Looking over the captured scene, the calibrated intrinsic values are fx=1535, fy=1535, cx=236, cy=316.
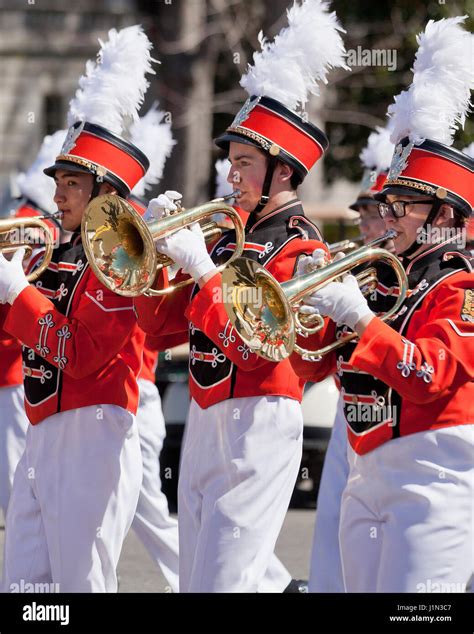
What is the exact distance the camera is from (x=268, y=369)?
5422mm

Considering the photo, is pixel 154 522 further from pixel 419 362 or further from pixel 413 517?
pixel 419 362

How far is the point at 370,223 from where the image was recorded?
814 centimetres

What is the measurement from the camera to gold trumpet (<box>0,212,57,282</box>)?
231 inches

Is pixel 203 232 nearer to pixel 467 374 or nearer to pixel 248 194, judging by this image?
pixel 248 194

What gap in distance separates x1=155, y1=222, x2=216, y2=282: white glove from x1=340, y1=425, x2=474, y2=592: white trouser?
87 centimetres

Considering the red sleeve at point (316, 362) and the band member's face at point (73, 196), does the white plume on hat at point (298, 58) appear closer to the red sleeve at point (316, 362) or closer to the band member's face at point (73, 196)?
the band member's face at point (73, 196)

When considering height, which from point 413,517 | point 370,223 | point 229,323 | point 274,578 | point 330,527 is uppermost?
point 370,223

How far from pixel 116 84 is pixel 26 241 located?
772mm

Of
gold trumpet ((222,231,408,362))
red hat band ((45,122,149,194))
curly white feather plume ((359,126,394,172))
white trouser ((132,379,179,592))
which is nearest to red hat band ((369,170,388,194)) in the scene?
curly white feather plume ((359,126,394,172))

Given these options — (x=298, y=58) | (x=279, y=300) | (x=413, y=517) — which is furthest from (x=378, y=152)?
(x=413, y=517)

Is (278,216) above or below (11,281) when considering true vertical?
above
